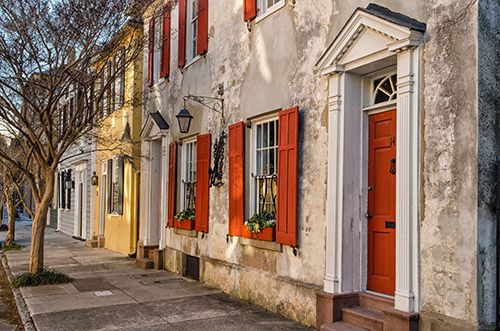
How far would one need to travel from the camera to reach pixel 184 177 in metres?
11.2

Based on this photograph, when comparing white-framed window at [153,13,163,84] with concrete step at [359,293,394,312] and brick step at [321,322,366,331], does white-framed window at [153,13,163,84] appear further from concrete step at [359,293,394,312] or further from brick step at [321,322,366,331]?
Answer: brick step at [321,322,366,331]

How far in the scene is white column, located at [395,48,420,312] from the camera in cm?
521

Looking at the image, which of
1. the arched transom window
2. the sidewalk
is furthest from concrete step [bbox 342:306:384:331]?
the arched transom window

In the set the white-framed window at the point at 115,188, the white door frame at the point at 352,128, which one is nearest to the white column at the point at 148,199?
the white-framed window at the point at 115,188

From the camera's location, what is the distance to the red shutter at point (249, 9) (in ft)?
27.5

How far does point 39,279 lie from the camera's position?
9.84 m

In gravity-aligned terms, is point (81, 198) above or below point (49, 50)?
below

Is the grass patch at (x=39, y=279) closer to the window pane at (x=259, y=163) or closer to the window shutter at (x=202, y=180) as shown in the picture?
the window shutter at (x=202, y=180)

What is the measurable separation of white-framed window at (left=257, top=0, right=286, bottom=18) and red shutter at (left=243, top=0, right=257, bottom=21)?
0.06m

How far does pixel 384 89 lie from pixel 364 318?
2624 mm

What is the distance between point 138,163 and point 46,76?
4.30 m

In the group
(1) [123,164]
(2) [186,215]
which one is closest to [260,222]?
(2) [186,215]

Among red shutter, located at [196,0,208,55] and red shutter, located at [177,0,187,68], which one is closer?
red shutter, located at [196,0,208,55]

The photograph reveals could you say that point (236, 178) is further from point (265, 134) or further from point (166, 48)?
Answer: point (166, 48)
